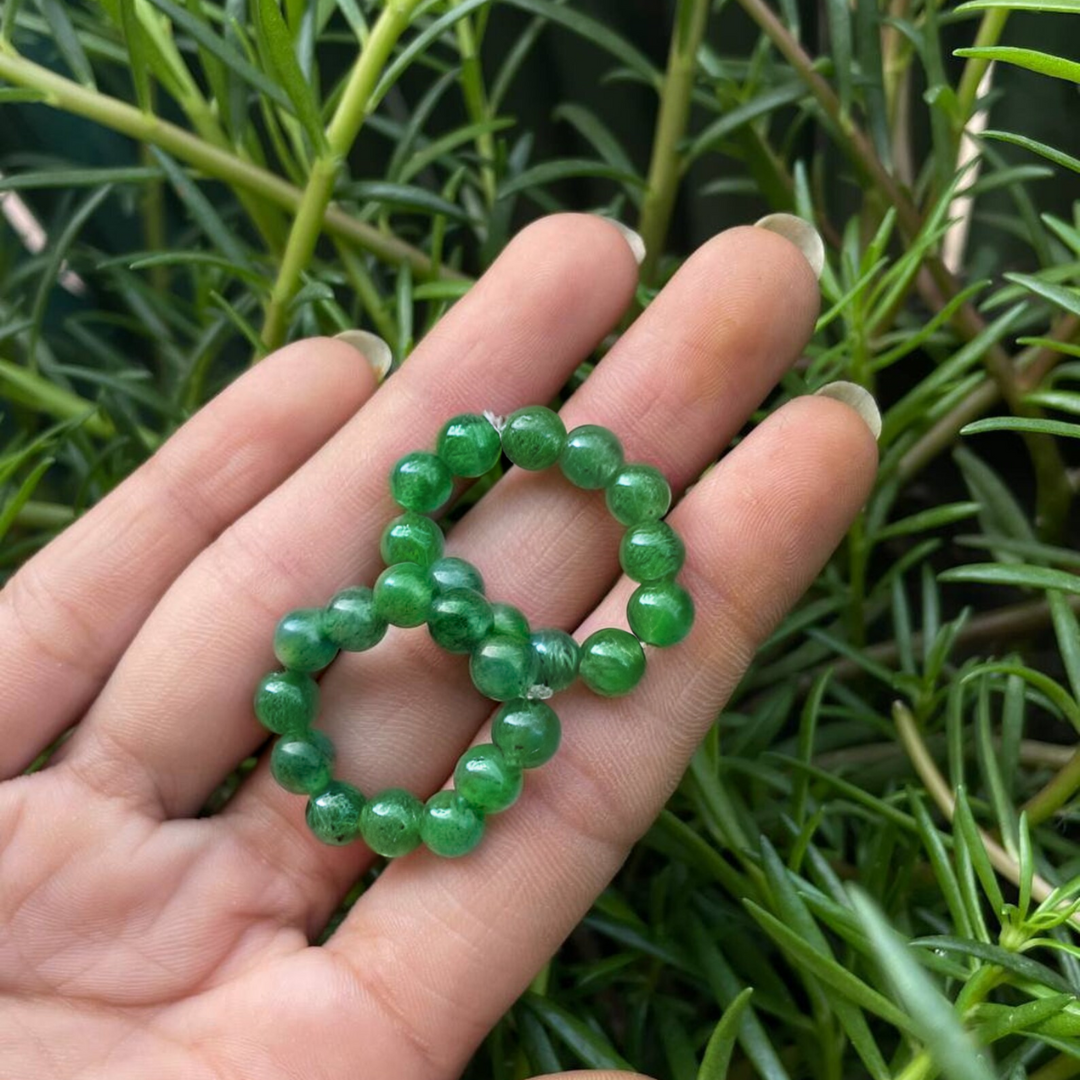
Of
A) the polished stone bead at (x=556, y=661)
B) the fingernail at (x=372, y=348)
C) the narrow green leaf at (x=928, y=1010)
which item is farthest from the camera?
the fingernail at (x=372, y=348)

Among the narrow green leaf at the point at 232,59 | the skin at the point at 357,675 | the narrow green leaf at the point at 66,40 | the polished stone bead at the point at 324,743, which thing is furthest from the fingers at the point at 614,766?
the narrow green leaf at the point at 66,40

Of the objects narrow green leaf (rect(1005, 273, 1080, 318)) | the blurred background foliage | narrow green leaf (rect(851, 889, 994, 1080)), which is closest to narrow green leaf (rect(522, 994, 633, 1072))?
the blurred background foliage

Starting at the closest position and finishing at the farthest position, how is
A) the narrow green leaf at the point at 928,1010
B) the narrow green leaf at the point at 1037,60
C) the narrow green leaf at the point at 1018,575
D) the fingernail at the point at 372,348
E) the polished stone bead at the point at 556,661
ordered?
the narrow green leaf at the point at 928,1010 < the narrow green leaf at the point at 1037,60 < the narrow green leaf at the point at 1018,575 < the polished stone bead at the point at 556,661 < the fingernail at the point at 372,348

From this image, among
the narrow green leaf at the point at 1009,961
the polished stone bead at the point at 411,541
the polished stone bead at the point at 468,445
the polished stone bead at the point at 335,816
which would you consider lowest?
the polished stone bead at the point at 335,816

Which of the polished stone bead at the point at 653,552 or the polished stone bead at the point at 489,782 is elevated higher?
the polished stone bead at the point at 653,552

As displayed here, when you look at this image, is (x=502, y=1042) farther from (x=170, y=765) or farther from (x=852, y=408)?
(x=852, y=408)

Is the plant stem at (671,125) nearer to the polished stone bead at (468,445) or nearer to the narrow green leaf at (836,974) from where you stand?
the polished stone bead at (468,445)

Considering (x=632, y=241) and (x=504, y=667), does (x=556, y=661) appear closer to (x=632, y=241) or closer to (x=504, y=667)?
(x=504, y=667)

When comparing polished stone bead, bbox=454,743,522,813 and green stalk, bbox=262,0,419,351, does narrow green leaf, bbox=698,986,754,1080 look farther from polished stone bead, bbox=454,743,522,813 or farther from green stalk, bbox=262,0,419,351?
green stalk, bbox=262,0,419,351

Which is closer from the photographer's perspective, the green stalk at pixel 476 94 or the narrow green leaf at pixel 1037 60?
the narrow green leaf at pixel 1037 60
